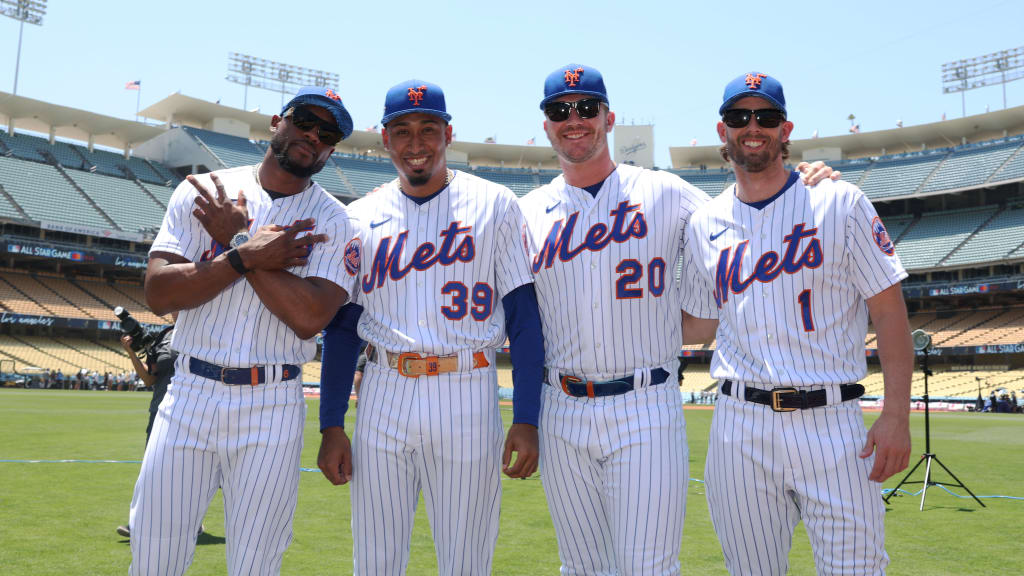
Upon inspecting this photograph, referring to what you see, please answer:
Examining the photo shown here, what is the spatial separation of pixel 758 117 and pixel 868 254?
0.75 m

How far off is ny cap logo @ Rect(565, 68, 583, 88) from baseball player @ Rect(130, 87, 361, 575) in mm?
1112

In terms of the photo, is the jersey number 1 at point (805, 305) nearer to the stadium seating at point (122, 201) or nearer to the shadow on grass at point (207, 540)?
the shadow on grass at point (207, 540)

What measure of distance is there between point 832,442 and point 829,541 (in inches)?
15.4

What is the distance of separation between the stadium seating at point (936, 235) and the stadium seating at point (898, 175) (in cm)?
243

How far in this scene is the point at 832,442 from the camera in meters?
3.07

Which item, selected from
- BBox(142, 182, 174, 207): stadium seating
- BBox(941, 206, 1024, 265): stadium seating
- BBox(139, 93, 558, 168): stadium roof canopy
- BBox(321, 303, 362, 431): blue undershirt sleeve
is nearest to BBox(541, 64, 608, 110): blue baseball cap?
BBox(321, 303, 362, 431): blue undershirt sleeve

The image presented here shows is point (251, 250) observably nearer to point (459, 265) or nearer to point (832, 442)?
point (459, 265)

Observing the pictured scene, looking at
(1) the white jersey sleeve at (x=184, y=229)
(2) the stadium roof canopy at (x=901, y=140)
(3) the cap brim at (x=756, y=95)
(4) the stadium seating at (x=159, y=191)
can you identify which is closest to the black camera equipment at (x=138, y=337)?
(1) the white jersey sleeve at (x=184, y=229)

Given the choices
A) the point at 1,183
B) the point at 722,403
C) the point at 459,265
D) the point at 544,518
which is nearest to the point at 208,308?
the point at 459,265

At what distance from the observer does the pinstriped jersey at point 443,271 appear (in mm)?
3322

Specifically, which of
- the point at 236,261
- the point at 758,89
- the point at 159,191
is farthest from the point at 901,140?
the point at 236,261

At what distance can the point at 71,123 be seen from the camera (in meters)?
45.0

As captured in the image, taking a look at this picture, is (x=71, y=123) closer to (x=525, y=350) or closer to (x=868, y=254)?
(x=525, y=350)

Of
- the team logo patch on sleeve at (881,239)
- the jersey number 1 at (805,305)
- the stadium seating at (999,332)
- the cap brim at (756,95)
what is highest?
the cap brim at (756,95)
